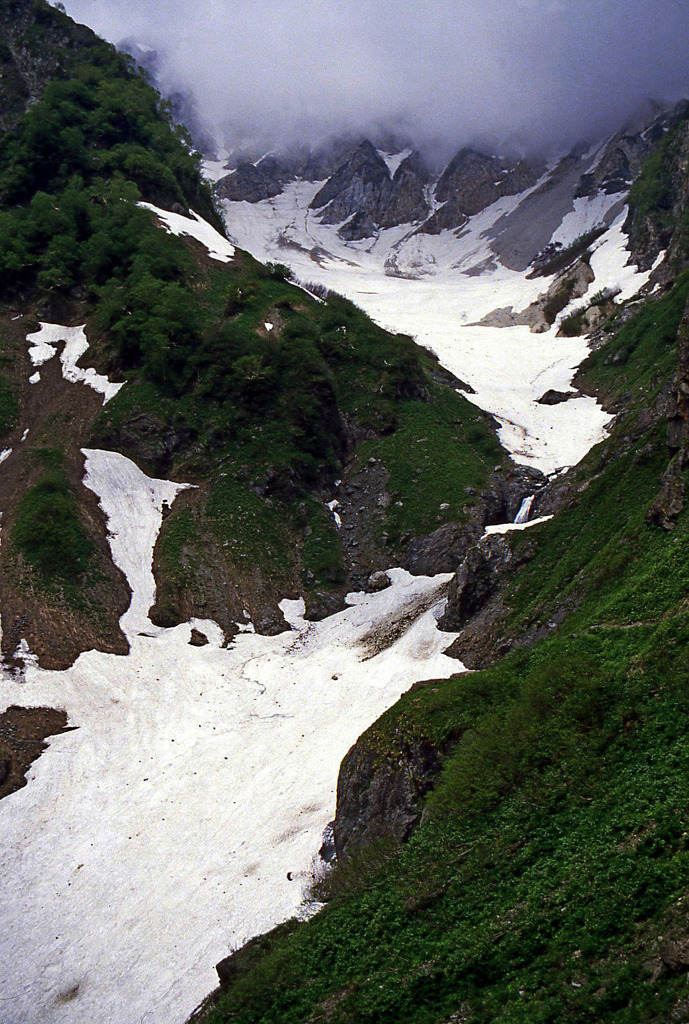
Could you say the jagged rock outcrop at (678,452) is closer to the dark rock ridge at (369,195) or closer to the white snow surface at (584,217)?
the white snow surface at (584,217)

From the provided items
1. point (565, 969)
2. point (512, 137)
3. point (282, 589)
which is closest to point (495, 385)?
point (282, 589)

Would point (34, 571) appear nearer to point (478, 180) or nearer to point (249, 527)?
point (249, 527)

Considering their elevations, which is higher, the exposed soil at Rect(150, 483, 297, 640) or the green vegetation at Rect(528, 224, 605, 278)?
the green vegetation at Rect(528, 224, 605, 278)

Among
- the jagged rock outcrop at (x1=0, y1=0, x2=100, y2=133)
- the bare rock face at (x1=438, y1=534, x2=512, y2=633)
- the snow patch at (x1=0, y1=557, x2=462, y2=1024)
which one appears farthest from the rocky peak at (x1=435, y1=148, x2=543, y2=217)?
the snow patch at (x1=0, y1=557, x2=462, y2=1024)

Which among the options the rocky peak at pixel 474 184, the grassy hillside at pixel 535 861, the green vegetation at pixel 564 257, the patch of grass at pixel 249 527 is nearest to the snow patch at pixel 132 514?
the patch of grass at pixel 249 527

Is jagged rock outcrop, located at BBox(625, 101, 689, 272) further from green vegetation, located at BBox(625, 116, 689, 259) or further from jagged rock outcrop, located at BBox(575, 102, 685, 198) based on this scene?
jagged rock outcrop, located at BBox(575, 102, 685, 198)

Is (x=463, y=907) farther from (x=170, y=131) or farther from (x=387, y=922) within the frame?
(x=170, y=131)

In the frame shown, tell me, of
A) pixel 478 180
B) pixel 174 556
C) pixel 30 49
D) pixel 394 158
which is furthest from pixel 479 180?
pixel 174 556
